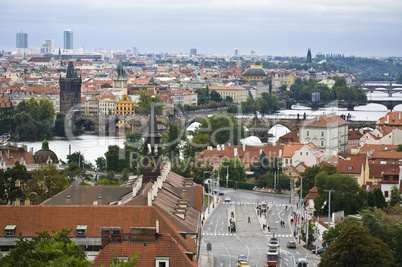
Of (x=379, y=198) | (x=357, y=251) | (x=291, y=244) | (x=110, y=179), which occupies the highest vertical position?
(x=357, y=251)

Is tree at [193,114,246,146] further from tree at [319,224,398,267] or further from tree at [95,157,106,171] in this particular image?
tree at [319,224,398,267]

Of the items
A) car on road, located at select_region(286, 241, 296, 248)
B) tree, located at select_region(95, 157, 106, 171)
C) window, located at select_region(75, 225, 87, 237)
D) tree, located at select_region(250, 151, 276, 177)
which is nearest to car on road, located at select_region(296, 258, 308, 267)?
car on road, located at select_region(286, 241, 296, 248)

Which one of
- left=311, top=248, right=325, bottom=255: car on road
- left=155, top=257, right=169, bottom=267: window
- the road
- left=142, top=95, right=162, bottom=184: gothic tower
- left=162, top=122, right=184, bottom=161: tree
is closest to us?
left=155, top=257, right=169, bottom=267: window

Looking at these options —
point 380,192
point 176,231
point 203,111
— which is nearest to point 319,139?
point 380,192

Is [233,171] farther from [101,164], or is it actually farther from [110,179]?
[101,164]

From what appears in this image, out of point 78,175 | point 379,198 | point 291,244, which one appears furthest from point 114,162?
point 291,244

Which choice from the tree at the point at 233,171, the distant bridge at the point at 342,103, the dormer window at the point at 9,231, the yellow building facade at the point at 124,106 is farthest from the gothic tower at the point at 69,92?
the dormer window at the point at 9,231

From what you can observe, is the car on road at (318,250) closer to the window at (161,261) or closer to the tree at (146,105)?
the window at (161,261)
